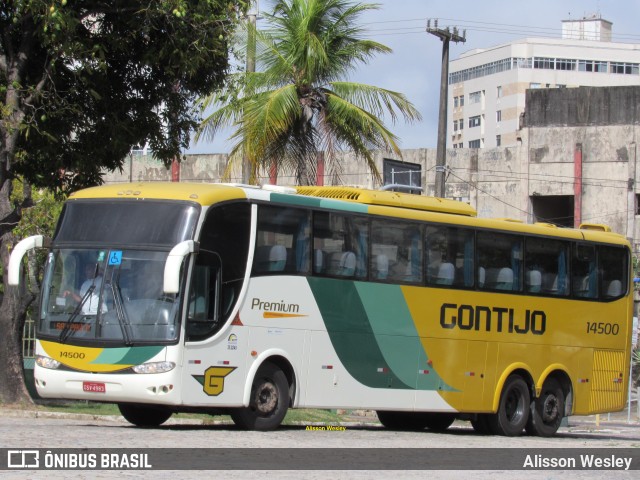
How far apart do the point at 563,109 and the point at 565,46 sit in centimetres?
5760

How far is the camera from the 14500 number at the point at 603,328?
823 inches

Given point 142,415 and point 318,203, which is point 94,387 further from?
point 318,203

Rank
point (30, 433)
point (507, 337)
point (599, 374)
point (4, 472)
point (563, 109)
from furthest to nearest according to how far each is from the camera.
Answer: point (563, 109) → point (599, 374) → point (507, 337) → point (30, 433) → point (4, 472)

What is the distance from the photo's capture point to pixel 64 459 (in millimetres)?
10617

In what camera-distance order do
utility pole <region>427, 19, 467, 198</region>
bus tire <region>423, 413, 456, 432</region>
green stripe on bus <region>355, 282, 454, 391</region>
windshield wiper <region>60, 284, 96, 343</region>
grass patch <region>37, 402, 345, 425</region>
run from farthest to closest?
utility pole <region>427, 19, 467, 198</region>, grass patch <region>37, 402, 345, 425</region>, bus tire <region>423, 413, 456, 432</region>, green stripe on bus <region>355, 282, 454, 391</region>, windshield wiper <region>60, 284, 96, 343</region>

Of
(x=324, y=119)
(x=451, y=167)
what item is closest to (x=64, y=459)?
(x=324, y=119)

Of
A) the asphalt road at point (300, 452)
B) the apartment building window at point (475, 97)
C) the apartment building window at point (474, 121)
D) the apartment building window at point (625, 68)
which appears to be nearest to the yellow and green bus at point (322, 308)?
the asphalt road at point (300, 452)

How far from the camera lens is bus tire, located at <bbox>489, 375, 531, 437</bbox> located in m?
19.4

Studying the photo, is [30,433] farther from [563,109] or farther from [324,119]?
[563,109]

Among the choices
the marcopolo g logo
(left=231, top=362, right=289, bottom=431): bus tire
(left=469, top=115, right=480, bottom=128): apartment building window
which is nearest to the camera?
the marcopolo g logo

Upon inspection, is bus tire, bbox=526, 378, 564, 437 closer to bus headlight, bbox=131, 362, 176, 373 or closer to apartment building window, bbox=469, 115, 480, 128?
bus headlight, bbox=131, 362, 176, 373

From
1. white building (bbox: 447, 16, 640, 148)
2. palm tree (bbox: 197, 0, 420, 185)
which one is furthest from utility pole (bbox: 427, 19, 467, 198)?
white building (bbox: 447, 16, 640, 148)

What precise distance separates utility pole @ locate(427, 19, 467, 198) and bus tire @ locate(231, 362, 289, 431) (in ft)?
47.8

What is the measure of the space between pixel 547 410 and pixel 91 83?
375 inches
